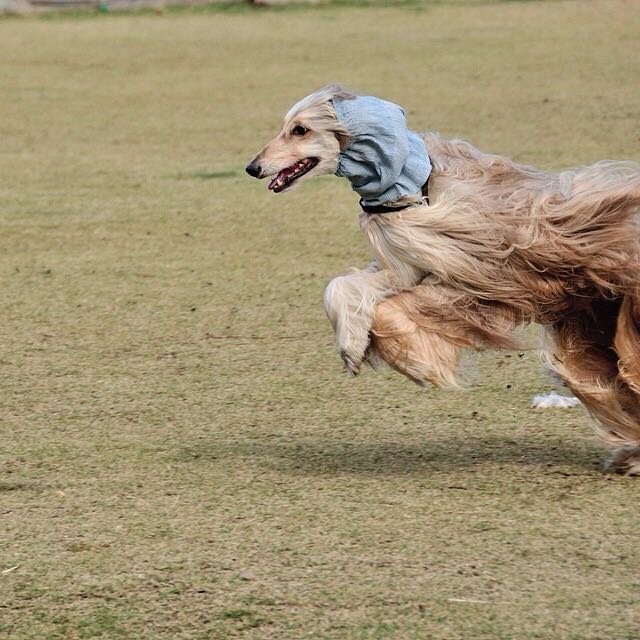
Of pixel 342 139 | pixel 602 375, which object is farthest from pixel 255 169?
pixel 602 375

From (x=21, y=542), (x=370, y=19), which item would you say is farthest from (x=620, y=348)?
(x=370, y=19)

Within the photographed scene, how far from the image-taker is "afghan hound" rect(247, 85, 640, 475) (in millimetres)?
3730

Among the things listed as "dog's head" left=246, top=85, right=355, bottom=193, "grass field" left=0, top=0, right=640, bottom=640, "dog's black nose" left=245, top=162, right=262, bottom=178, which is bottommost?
"grass field" left=0, top=0, right=640, bottom=640

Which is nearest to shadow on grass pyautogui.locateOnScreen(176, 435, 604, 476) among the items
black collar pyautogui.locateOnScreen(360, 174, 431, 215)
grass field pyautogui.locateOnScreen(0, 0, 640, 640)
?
grass field pyautogui.locateOnScreen(0, 0, 640, 640)

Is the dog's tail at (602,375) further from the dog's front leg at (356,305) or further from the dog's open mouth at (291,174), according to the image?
the dog's open mouth at (291,174)

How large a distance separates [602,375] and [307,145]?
107cm

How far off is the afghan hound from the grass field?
1.44 feet

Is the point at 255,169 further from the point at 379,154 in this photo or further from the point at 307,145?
the point at 379,154

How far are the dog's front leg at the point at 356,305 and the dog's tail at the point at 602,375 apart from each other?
508 mm

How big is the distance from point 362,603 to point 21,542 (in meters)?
0.95

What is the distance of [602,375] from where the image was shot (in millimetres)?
3990

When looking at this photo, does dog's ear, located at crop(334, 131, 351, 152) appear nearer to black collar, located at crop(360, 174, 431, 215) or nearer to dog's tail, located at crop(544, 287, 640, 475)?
black collar, located at crop(360, 174, 431, 215)

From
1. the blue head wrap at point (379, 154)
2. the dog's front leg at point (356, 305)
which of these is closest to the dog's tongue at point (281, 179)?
the blue head wrap at point (379, 154)

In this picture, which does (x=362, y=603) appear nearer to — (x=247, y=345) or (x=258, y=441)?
(x=258, y=441)
